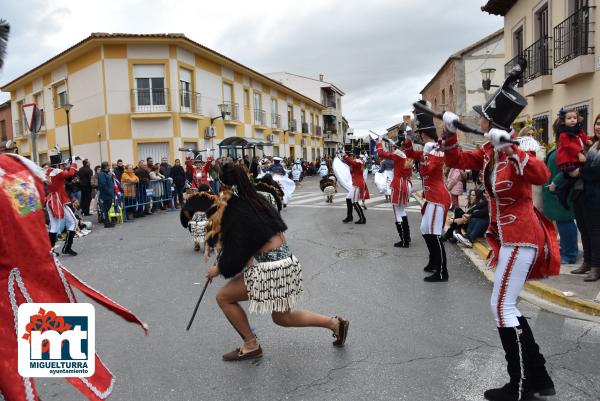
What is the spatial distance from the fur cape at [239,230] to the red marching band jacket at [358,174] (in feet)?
26.2

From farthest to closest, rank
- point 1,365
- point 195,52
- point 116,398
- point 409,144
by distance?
point 195,52
point 409,144
point 116,398
point 1,365

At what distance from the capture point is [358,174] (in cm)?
1170

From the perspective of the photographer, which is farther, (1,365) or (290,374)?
(290,374)

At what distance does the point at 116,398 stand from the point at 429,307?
10.7 feet

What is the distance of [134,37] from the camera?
21.9 meters

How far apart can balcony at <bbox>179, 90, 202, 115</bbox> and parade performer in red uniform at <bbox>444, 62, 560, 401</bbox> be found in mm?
21724

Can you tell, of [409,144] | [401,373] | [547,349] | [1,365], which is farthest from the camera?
[409,144]

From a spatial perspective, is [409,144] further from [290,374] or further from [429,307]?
[290,374]

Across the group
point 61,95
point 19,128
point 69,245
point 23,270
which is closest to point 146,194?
point 69,245

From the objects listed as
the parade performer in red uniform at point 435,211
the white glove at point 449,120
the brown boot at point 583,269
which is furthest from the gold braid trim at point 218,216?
the brown boot at point 583,269

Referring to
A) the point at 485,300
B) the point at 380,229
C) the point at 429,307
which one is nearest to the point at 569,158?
the point at 485,300

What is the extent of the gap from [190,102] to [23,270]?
22820 mm

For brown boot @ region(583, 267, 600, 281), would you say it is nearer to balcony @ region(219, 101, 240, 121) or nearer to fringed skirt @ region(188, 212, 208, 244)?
fringed skirt @ region(188, 212, 208, 244)

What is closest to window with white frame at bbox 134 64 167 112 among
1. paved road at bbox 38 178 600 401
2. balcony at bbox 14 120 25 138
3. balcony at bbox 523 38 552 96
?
balcony at bbox 14 120 25 138
